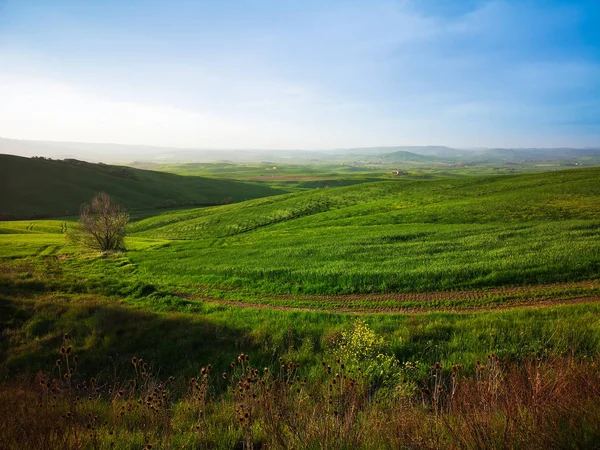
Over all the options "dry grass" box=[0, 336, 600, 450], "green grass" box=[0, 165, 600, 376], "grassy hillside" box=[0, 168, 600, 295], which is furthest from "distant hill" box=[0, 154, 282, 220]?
"dry grass" box=[0, 336, 600, 450]

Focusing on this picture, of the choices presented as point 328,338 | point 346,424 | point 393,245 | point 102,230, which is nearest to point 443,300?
point 328,338

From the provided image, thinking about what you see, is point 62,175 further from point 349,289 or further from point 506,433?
point 506,433

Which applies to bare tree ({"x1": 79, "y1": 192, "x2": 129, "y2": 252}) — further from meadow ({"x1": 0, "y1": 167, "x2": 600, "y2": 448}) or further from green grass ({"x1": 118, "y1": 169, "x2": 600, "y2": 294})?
green grass ({"x1": 118, "y1": 169, "x2": 600, "y2": 294})

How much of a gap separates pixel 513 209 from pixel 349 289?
31.5 m

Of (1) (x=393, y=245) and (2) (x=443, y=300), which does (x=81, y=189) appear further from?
(2) (x=443, y=300)

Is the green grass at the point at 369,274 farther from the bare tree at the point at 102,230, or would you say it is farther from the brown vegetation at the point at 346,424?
the brown vegetation at the point at 346,424

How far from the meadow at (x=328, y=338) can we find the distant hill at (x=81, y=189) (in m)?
60.3

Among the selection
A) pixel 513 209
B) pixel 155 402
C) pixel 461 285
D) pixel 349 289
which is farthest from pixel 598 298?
pixel 513 209

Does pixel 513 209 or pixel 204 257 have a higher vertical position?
pixel 513 209

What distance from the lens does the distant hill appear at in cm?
8772

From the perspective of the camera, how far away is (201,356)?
1145cm

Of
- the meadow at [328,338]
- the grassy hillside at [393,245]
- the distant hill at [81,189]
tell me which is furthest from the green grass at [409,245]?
the distant hill at [81,189]

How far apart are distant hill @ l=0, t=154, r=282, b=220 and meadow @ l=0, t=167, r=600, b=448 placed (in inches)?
2374

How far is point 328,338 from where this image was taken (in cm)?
1135
